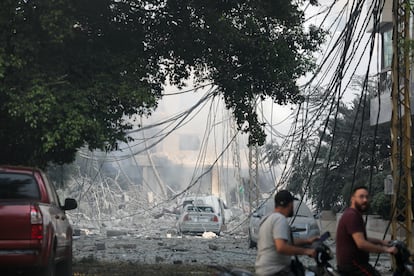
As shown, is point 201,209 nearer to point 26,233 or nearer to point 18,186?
point 18,186

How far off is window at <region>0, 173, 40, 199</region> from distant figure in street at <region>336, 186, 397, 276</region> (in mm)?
5837

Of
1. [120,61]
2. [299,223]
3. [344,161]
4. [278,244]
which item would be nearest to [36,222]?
[278,244]

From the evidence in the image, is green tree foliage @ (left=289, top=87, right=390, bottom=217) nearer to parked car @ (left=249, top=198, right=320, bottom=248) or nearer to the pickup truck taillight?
parked car @ (left=249, top=198, right=320, bottom=248)

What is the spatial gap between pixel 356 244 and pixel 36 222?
4.72 m

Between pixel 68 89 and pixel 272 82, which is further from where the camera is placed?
pixel 272 82

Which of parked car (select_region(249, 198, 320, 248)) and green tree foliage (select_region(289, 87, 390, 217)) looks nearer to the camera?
parked car (select_region(249, 198, 320, 248))

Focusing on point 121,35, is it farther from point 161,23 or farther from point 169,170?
point 169,170

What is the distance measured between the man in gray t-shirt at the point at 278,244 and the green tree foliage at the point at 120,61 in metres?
9.08

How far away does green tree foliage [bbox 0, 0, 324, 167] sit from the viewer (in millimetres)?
16453

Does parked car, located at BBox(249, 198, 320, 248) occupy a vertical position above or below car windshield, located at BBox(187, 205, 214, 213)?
below

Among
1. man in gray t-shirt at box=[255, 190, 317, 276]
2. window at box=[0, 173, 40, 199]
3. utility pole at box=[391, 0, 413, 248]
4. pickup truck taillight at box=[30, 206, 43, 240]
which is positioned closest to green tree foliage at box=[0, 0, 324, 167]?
window at box=[0, 173, 40, 199]

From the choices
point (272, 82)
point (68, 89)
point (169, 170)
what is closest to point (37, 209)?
point (68, 89)

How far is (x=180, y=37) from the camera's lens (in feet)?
62.2

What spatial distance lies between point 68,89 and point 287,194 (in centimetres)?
988
